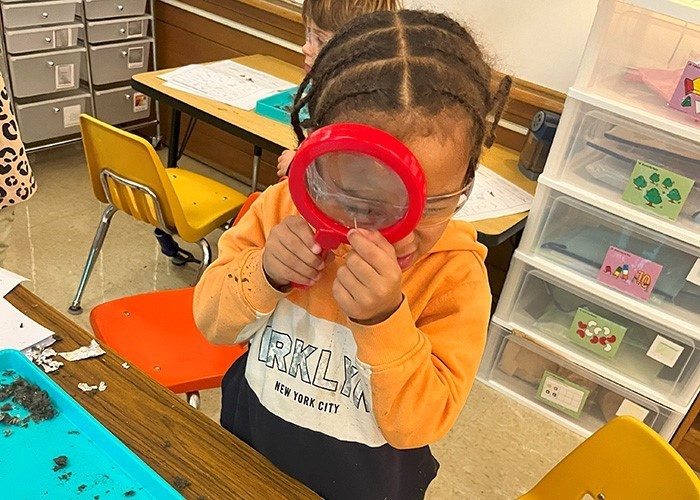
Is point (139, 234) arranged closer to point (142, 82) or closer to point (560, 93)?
point (142, 82)

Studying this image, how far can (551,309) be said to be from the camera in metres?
2.08

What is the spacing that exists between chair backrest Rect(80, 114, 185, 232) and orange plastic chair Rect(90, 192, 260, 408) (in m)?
0.38

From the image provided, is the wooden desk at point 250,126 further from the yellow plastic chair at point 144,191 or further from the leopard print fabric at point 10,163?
the leopard print fabric at point 10,163

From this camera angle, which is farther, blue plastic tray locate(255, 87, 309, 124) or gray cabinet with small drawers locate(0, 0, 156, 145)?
gray cabinet with small drawers locate(0, 0, 156, 145)

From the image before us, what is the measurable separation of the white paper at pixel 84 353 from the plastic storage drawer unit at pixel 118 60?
224 centimetres

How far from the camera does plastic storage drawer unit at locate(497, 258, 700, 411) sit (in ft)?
6.03

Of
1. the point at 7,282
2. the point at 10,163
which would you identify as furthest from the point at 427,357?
the point at 10,163

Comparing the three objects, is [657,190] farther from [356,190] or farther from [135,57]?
[135,57]

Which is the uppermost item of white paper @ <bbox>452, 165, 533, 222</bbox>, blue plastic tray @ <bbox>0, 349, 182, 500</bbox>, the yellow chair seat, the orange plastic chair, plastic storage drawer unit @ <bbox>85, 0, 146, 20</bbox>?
plastic storage drawer unit @ <bbox>85, 0, 146, 20</bbox>

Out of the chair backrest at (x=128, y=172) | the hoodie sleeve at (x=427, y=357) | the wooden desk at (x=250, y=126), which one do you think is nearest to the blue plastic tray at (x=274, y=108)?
the wooden desk at (x=250, y=126)

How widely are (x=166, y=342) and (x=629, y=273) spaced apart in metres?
1.25

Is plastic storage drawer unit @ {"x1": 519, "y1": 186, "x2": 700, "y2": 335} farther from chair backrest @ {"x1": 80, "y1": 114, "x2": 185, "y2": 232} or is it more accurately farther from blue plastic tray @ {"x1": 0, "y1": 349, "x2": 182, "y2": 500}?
blue plastic tray @ {"x1": 0, "y1": 349, "x2": 182, "y2": 500}

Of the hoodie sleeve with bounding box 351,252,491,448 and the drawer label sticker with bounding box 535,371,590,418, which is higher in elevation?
the hoodie sleeve with bounding box 351,252,491,448

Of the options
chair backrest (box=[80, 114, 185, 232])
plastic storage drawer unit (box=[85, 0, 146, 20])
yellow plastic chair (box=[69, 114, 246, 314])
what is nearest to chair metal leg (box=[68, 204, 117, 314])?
yellow plastic chair (box=[69, 114, 246, 314])
